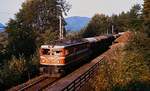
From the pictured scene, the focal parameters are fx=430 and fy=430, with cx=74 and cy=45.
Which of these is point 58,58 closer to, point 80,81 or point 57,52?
point 57,52

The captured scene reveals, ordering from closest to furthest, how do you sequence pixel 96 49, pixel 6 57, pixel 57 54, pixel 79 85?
pixel 79 85 → pixel 57 54 → pixel 6 57 → pixel 96 49

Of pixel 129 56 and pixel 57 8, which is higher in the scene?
pixel 57 8

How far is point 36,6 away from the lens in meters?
76.2

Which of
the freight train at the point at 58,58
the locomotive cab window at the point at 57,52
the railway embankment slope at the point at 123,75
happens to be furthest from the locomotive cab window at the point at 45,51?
the railway embankment slope at the point at 123,75

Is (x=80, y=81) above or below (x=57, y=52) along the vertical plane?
below

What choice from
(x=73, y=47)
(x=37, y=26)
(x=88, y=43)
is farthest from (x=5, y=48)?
(x=37, y=26)

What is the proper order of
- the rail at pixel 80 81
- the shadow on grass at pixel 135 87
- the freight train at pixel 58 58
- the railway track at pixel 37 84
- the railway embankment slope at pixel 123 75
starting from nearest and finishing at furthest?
1. the rail at pixel 80 81
2. the shadow on grass at pixel 135 87
3. the railway embankment slope at pixel 123 75
4. the railway track at pixel 37 84
5. the freight train at pixel 58 58

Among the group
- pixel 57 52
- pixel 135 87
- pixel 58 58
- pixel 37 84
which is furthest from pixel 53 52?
pixel 135 87

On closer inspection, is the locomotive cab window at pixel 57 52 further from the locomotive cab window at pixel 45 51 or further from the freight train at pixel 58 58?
the locomotive cab window at pixel 45 51

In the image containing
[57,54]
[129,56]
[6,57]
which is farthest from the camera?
[6,57]

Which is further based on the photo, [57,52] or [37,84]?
[57,52]

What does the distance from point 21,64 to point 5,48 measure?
10.1 m

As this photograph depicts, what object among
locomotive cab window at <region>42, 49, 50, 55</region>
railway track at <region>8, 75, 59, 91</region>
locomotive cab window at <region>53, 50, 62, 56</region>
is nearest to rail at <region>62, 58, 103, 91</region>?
railway track at <region>8, 75, 59, 91</region>

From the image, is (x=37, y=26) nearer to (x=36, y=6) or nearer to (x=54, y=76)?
(x=36, y=6)
